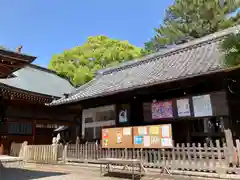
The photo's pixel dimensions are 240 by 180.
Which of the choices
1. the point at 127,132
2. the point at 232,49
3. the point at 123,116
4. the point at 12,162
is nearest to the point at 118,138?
the point at 127,132

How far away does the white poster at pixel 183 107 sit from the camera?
883cm

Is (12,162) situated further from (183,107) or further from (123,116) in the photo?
(183,107)

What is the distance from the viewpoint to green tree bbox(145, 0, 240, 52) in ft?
75.7

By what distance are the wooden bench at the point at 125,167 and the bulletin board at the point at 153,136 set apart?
92 centimetres

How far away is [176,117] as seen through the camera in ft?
29.9

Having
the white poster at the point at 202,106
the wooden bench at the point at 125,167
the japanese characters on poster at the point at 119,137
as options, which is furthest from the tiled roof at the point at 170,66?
the wooden bench at the point at 125,167

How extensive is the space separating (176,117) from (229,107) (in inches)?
75.1

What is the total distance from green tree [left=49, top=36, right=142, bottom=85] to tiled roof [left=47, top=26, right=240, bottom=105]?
10183 mm

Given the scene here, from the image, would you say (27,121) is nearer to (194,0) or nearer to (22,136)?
(22,136)

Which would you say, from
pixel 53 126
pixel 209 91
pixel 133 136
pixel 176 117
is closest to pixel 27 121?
pixel 53 126

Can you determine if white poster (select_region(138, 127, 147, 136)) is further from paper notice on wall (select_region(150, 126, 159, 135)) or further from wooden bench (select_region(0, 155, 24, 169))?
wooden bench (select_region(0, 155, 24, 169))

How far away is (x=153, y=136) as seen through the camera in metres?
9.11

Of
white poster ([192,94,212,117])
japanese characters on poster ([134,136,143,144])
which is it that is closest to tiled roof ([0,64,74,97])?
japanese characters on poster ([134,136,143,144])

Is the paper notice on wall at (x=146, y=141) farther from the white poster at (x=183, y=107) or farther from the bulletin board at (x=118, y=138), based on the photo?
the white poster at (x=183, y=107)
